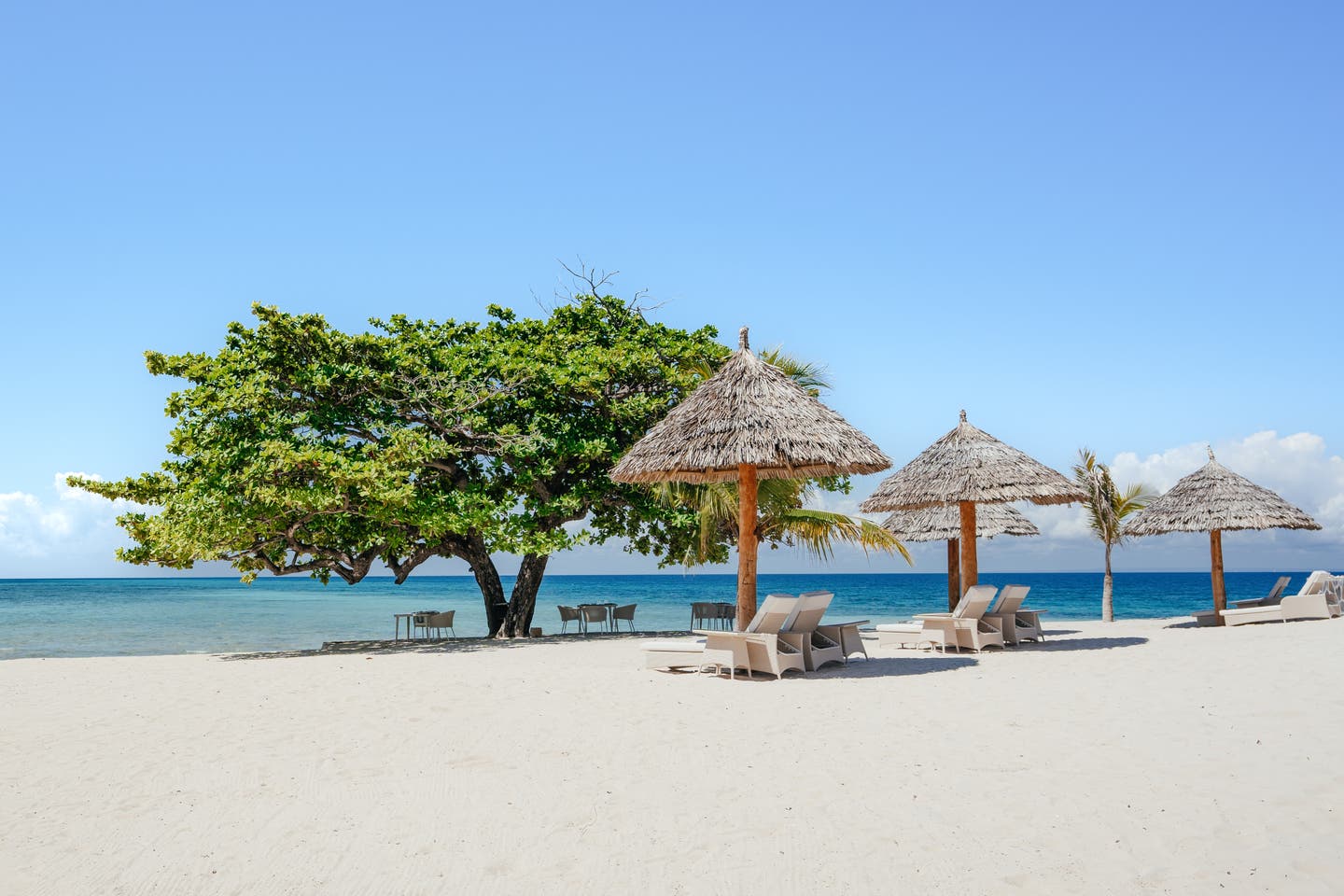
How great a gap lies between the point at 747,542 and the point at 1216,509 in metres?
11.1

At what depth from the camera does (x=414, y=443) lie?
44.1ft

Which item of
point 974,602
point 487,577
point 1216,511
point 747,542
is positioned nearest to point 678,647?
point 747,542

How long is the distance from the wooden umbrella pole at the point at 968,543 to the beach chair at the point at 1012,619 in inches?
20.9

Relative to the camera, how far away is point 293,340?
13383 millimetres

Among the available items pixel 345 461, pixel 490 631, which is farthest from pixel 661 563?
pixel 345 461

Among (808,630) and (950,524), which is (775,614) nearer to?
(808,630)

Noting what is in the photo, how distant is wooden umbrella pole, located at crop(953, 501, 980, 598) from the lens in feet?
43.1

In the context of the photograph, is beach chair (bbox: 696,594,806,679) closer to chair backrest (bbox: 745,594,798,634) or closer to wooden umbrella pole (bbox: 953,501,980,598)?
chair backrest (bbox: 745,594,798,634)

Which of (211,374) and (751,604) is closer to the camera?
(751,604)

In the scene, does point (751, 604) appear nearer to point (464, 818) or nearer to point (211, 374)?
point (464, 818)

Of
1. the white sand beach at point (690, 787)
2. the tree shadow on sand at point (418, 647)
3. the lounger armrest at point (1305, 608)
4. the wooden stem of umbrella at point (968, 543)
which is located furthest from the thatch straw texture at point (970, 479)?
the tree shadow on sand at point (418, 647)

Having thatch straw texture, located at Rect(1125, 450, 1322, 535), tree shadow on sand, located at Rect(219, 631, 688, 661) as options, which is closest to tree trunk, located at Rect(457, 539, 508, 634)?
tree shadow on sand, located at Rect(219, 631, 688, 661)

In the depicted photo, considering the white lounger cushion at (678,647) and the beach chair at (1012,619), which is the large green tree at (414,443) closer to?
the white lounger cushion at (678,647)

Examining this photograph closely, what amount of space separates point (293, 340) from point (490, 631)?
6.29m
